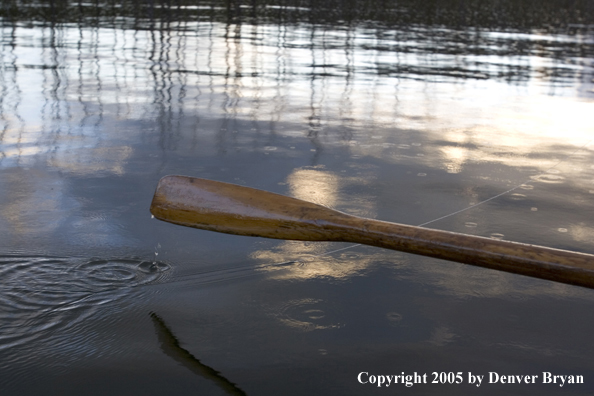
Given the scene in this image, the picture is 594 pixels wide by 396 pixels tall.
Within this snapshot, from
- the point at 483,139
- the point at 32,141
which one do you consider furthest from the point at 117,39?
the point at 483,139

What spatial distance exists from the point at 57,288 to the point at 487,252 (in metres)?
2.00

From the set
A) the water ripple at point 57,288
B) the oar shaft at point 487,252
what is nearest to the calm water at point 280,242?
the water ripple at point 57,288

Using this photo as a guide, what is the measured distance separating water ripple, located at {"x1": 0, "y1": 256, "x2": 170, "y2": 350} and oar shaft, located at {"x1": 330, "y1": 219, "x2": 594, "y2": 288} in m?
1.24

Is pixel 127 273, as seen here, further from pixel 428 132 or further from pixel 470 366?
pixel 428 132

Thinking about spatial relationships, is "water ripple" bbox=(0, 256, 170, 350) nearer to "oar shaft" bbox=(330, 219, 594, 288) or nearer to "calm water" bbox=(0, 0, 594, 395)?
"calm water" bbox=(0, 0, 594, 395)

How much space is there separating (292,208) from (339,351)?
0.69 metres

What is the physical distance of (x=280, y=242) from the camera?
397 centimetres

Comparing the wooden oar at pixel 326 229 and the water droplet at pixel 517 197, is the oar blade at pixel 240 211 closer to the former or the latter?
the wooden oar at pixel 326 229

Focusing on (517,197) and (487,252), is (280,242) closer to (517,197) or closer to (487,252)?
(487,252)

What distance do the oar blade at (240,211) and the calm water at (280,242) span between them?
1.13ft

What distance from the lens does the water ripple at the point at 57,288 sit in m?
2.89

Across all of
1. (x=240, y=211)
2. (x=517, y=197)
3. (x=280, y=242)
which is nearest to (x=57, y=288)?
(x=240, y=211)

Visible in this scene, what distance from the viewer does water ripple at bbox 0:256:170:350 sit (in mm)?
2889

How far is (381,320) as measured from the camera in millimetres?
3053
